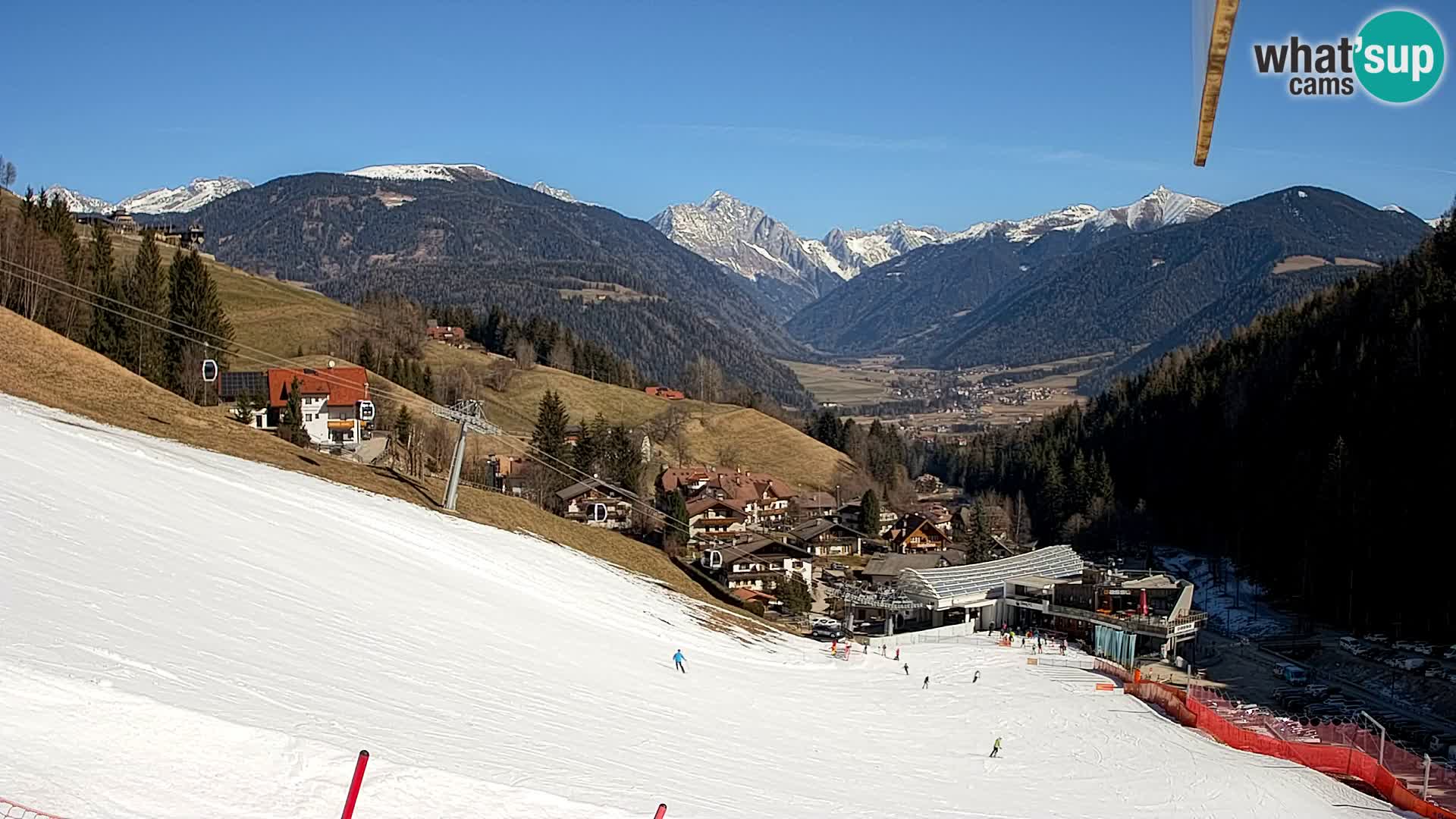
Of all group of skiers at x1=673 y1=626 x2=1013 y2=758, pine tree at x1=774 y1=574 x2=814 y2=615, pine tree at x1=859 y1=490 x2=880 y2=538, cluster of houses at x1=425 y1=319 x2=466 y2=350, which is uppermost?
cluster of houses at x1=425 y1=319 x2=466 y2=350

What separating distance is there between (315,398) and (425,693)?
6393cm

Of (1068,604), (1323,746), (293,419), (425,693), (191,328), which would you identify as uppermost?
(191,328)

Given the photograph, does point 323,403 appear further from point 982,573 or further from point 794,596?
point 982,573

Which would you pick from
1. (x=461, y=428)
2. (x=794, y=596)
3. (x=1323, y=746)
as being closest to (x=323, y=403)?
(x=794, y=596)

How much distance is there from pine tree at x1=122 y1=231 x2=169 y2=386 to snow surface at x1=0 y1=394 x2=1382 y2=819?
2973 cm

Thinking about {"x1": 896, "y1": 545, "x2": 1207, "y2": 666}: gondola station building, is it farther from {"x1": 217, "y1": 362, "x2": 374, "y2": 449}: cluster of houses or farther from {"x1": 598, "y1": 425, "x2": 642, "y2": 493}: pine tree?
{"x1": 217, "y1": 362, "x2": 374, "y2": 449}: cluster of houses

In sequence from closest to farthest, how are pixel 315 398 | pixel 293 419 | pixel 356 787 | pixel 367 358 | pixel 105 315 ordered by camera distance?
pixel 356 787 < pixel 105 315 < pixel 293 419 < pixel 315 398 < pixel 367 358

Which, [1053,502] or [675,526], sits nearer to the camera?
[675,526]

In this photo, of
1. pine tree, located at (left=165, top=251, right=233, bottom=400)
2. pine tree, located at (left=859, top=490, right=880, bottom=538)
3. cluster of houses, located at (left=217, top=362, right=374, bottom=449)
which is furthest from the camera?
pine tree, located at (left=859, top=490, right=880, bottom=538)

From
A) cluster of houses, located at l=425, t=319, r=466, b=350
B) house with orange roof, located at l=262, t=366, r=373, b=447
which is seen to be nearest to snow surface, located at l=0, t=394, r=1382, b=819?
house with orange roof, located at l=262, t=366, r=373, b=447

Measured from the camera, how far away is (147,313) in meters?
66.1

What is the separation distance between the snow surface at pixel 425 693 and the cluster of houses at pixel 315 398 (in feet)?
130

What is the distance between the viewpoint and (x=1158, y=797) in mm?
24812

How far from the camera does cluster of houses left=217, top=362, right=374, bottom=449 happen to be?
76.1 m
